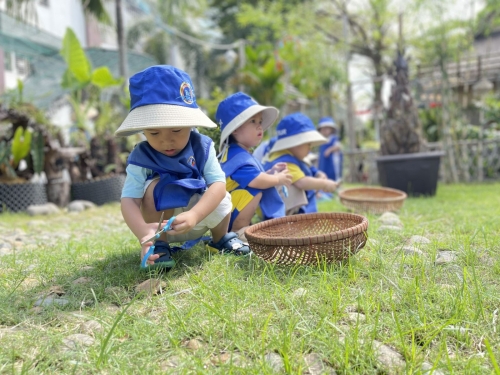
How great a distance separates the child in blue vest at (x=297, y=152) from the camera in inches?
137

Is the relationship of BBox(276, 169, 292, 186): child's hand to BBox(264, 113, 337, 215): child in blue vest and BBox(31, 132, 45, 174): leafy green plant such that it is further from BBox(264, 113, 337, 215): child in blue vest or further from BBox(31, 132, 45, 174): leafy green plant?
BBox(31, 132, 45, 174): leafy green plant

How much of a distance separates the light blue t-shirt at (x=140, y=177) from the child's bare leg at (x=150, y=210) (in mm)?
37

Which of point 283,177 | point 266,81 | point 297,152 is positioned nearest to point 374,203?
point 297,152

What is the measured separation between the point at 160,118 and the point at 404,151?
5.27 m

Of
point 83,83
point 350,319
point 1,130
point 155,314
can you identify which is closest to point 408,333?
point 350,319

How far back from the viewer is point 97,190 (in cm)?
671

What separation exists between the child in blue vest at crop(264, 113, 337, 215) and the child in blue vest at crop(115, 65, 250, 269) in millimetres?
1174

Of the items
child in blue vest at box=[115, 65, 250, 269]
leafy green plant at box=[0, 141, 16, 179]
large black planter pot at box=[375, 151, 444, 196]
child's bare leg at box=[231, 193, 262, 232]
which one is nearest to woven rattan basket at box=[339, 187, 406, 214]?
child's bare leg at box=[231, 193, 262, 232]

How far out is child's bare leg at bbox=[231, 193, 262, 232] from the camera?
2.85m

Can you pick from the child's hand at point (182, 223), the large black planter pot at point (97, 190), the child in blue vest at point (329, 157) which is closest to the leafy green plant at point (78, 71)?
the large black planter pot at point (97, 190)

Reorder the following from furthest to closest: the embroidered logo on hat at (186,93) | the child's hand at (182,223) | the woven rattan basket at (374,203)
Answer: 1. the woven rattan basket at (374,203)
2. the embroidered logo on hat at (186,93)
3. the child's hand at (182,223)

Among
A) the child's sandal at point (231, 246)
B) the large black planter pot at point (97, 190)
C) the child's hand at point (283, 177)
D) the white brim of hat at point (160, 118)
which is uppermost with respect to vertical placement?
the white brim of hat at point (160, 118)

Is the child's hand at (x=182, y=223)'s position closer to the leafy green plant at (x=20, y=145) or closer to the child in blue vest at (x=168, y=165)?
the child in blue vest at (x=168, y=165)

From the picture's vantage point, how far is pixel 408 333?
4.64 feet
